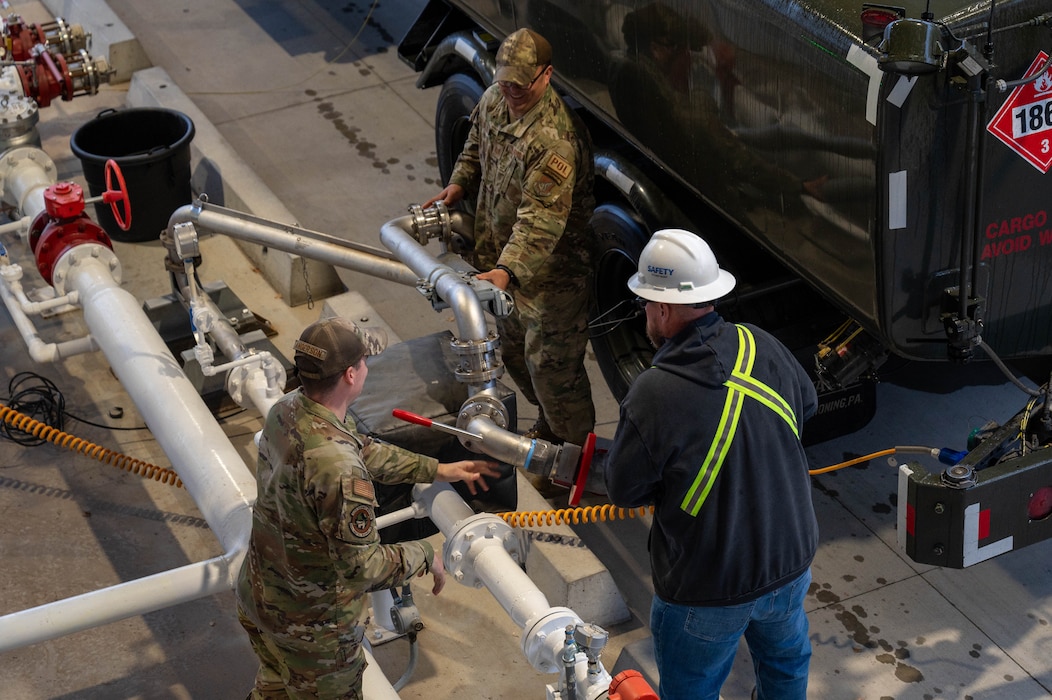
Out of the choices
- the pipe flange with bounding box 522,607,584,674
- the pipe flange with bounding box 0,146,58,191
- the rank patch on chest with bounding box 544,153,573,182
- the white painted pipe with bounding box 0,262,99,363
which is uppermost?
the rank patch on chest with bounding box 544,153,573,182

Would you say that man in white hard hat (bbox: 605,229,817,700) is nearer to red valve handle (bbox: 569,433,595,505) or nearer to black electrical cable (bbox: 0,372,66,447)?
red valve handle (bbox: 569,433,595,505)

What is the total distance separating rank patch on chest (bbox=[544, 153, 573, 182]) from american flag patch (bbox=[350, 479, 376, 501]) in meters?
1.84

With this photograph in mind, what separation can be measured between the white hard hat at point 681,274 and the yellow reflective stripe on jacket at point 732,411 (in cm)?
16

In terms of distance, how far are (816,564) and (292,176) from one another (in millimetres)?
4131

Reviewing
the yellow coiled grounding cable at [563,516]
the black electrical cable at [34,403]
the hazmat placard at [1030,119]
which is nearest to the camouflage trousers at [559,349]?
the yellow coiled grounding cable at [563,516]

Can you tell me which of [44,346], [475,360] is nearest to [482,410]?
[475,360]

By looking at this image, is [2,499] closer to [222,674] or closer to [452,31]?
[222,674]

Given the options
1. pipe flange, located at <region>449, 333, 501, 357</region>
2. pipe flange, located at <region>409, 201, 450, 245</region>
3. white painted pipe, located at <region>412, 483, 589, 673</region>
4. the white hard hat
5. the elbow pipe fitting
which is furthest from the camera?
pipe flange, located at <region>409, 201, 450, 245</region>

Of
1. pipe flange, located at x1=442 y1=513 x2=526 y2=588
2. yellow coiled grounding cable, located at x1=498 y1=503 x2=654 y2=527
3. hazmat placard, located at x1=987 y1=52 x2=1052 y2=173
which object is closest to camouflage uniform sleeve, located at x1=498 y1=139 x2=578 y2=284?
yellow coiled grounding cable, located at x1=498 y1=503 x2=654 y2=527

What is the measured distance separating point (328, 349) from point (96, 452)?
2214 mm

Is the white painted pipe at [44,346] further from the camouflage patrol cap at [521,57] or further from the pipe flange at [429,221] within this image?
the camouflage patrol cap at [521,57]

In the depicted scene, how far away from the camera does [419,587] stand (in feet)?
14.6

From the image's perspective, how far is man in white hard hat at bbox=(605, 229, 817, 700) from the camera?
298cm

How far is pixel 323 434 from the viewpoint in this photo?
2965 millimetres
